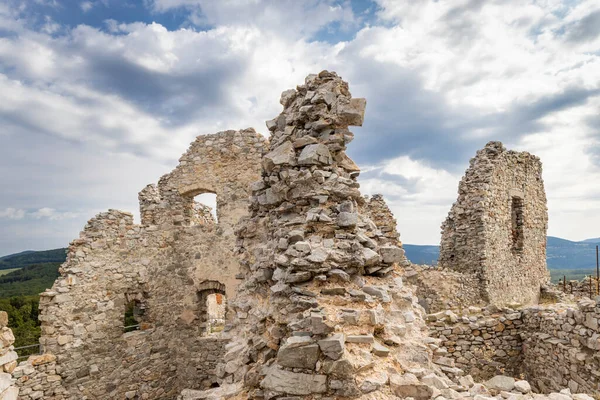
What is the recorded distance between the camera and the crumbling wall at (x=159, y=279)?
30.2 feet

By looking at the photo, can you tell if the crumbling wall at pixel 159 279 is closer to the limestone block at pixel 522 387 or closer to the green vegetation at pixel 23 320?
the green vegetation at pixel 23 320

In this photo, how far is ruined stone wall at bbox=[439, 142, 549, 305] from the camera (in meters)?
12.7

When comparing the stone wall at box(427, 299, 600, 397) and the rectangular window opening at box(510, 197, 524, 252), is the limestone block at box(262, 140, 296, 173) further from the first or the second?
the rectangular window opening at box(510, 197, 524, 252)

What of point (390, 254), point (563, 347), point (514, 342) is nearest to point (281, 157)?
point (390, 254)

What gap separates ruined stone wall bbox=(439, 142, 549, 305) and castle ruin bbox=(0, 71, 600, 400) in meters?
0.08

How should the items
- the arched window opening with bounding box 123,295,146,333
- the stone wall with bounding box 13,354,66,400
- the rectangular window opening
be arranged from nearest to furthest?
the stone wall with bounding box 13,354,66,400 < the arched window opening with bounding box 123,295,146,333 < the rectangular window opening

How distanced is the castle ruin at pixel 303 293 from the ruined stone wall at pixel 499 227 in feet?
0.26

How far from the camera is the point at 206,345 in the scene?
10625mm

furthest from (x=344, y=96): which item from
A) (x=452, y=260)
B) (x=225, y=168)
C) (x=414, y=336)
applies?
(x=452, y=260)

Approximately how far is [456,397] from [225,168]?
8.70 meters

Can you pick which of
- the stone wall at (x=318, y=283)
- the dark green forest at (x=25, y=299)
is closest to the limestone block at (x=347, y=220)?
the stone wall at (x=318, y=283)

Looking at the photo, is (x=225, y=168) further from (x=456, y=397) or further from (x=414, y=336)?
(x=456, y=397)

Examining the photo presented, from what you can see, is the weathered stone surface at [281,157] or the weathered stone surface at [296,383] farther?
the weathered stone surface at [281,157]

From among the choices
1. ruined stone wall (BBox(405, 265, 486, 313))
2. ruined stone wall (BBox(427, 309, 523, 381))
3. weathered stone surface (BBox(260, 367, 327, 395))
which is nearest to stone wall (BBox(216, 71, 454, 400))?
weathered stone surface (BBox(260, 367, 327, 395))
